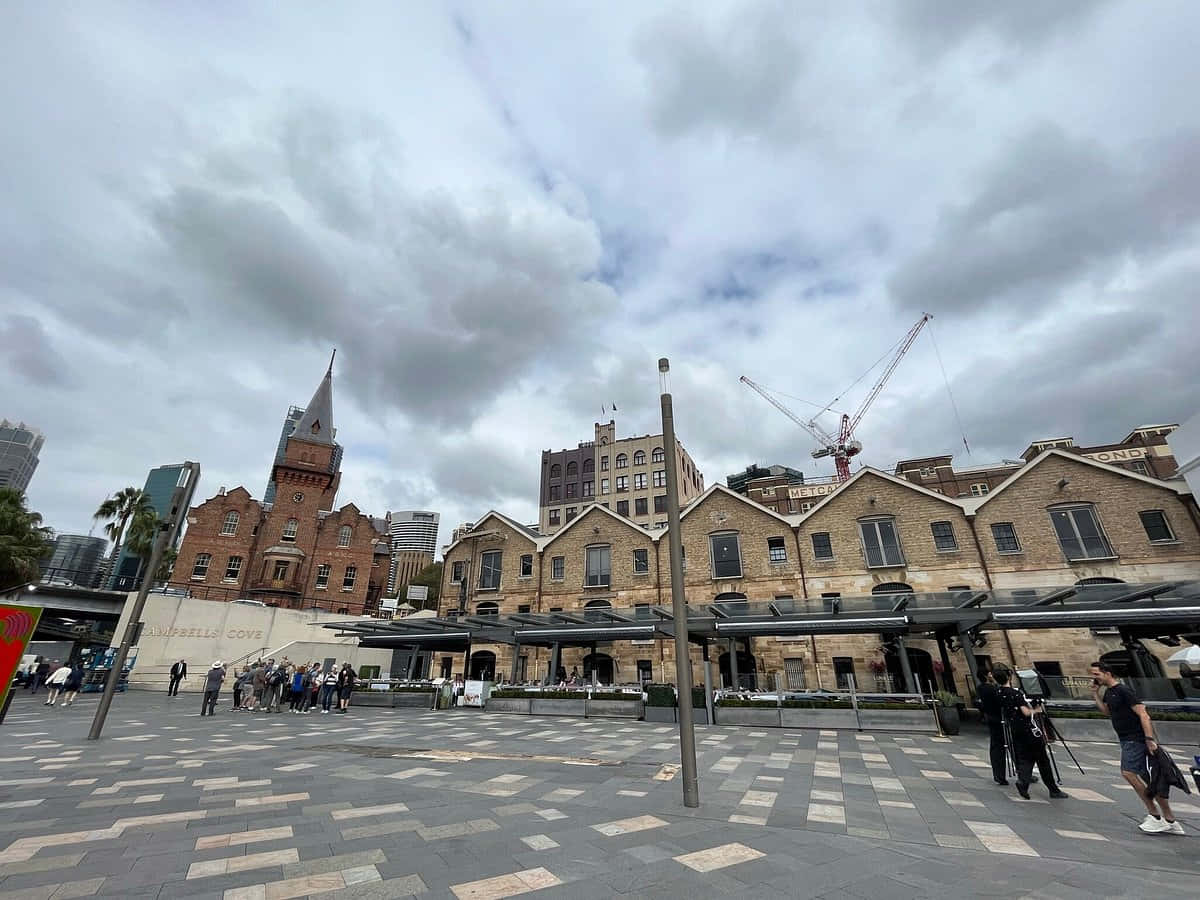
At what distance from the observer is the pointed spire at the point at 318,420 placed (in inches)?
1999

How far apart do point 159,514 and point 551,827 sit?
217ft

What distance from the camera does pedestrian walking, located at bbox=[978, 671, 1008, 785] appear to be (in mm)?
7777

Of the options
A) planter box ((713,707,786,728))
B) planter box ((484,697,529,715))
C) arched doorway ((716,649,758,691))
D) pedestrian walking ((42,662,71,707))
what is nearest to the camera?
planter box ((713,707,786,728))

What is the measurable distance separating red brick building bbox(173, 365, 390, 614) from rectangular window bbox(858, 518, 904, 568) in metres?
39.5

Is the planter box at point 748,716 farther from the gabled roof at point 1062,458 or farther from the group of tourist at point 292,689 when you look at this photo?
the gabled roof at point 1062,458

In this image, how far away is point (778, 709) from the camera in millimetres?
16266

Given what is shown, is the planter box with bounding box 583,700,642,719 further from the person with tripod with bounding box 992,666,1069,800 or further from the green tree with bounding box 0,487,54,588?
the green tree with bounding box 0,487,54,588

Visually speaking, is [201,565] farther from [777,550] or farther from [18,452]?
[18,452]

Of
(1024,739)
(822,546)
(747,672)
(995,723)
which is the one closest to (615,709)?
(747,672)

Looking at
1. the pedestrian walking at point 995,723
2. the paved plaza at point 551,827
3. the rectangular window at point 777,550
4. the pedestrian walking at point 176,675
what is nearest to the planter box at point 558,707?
the paved plaza at point 551,827

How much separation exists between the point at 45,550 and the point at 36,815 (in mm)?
36296

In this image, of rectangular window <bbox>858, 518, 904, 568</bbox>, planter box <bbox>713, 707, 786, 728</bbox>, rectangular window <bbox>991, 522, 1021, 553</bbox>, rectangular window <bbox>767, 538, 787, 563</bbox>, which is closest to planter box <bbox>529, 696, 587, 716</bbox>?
planter box <bbox>713, 707, 786, 728</bbox>

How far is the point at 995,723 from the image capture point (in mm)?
7941

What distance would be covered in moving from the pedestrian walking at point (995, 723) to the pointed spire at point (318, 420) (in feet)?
177
